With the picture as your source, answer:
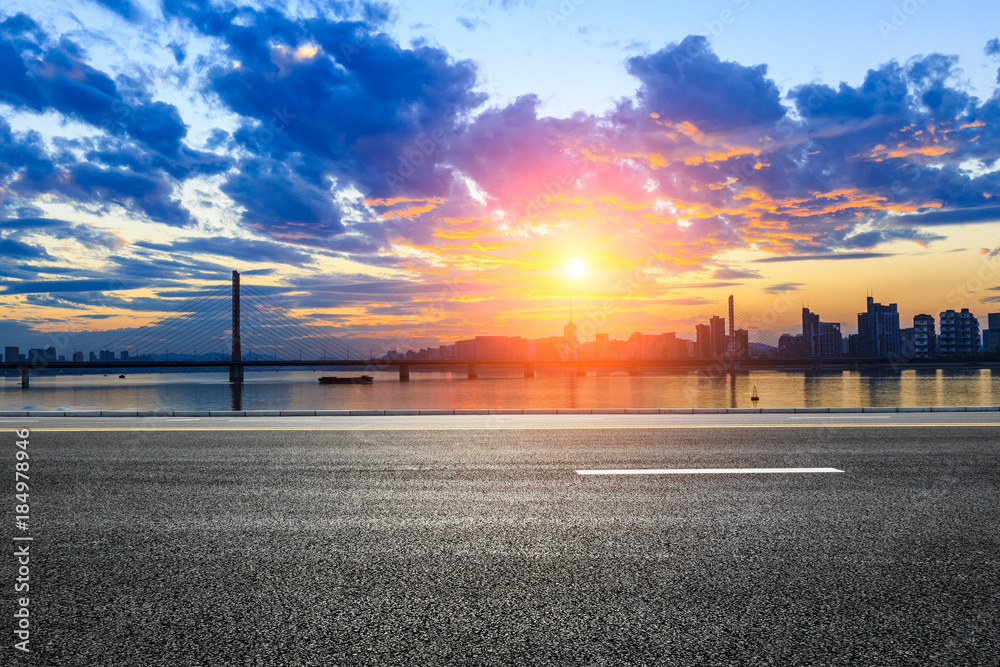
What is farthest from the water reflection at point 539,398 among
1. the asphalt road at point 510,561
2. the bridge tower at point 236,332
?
the asphalt road at point 510,561

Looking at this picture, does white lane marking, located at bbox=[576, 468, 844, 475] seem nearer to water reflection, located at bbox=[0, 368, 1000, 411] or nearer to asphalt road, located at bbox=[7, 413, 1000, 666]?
asphalt road, located at bbox=[7, 413, 1000, 666]

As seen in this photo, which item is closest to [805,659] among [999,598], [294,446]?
[999,598]

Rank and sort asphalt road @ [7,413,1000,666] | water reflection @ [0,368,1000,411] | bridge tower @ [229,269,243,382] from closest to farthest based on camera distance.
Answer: asphalt road @ [7,413,1000,666]
water reflection @ [0,368,1000,411]
bridge tower @ [229,269,243,382]

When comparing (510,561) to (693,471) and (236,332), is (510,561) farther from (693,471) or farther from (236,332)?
(236,332)

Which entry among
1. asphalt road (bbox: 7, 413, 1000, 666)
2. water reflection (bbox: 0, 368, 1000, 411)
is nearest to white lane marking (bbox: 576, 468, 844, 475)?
asphalt road (bbox: 7, 413, 1000, 666)

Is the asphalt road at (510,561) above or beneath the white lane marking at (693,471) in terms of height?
above

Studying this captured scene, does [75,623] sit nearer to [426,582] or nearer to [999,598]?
[426,582]

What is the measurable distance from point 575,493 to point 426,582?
286 cm

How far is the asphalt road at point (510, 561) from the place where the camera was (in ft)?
10.9

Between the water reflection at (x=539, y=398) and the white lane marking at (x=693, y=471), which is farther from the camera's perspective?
the water reflection at (x=539, y=398)

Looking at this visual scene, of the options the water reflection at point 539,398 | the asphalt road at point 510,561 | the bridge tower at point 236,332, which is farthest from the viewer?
the bridge tower at point 236,332

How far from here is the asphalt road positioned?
331 centimetres

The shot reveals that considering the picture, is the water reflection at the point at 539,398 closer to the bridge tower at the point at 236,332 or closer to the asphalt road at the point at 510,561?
A: the bridge tower at the point at 236,332

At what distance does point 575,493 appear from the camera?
21.8ft
